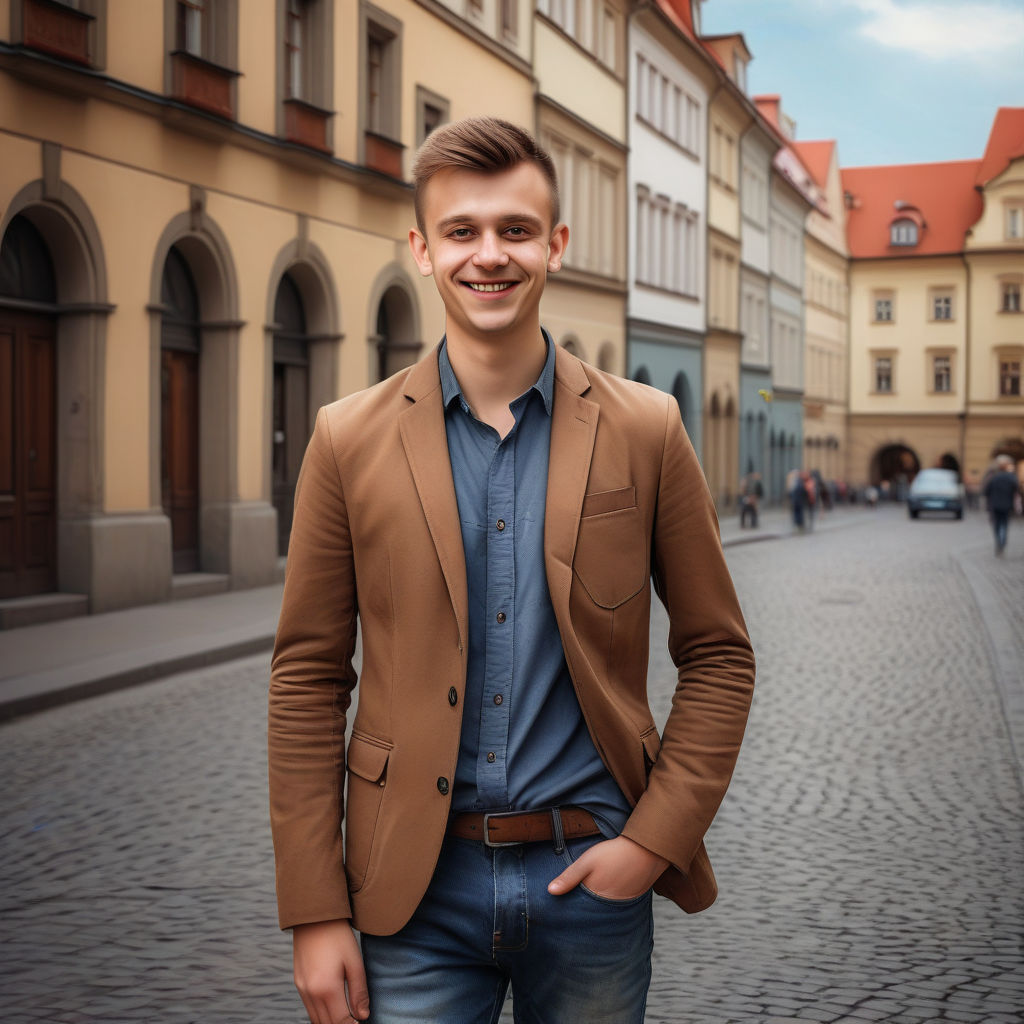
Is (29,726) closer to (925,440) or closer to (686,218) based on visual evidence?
(686,218)

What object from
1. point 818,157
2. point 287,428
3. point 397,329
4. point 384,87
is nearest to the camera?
point 287,428

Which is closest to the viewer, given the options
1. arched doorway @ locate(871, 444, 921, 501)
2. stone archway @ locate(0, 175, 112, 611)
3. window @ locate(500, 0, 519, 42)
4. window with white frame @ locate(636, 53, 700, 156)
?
stone archway @ locate(0, 175, 112, 611)

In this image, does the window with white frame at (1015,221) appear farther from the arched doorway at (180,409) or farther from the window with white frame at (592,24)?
the arched doorway at (180,409)

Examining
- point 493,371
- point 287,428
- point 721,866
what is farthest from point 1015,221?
point 493,371

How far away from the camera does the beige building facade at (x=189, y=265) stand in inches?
598

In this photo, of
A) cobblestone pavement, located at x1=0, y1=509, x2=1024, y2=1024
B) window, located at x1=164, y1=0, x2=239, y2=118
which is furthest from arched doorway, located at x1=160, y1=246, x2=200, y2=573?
cobblestone pavement, located at x1=0, y1=509, x2=1024, y2=1024

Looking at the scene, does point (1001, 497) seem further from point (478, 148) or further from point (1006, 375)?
point (1006, 375)

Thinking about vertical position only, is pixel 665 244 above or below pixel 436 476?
above

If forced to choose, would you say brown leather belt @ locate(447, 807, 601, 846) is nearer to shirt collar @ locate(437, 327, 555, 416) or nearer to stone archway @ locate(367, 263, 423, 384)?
shirt collar @ locate(437, 327, 555, 416)

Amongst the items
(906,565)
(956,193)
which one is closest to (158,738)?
(906,565)

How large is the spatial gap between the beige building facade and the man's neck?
13.2 metres

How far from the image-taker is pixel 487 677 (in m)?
2.12

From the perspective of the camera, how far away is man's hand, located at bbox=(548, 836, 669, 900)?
2088 millimetres

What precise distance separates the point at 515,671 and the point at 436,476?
11.9 inches
